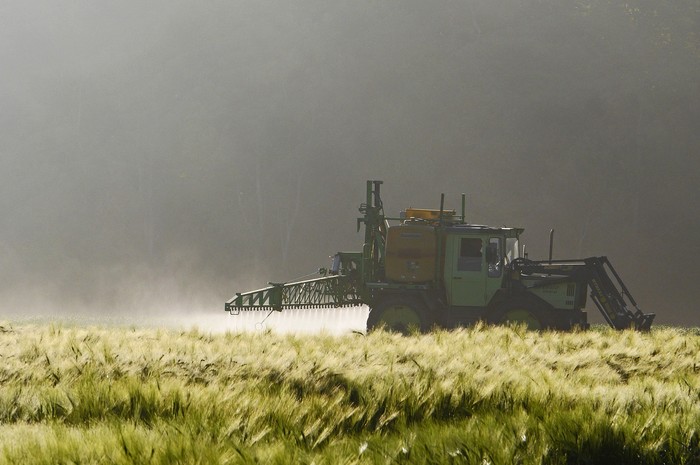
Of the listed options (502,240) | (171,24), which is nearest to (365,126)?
(171,24)

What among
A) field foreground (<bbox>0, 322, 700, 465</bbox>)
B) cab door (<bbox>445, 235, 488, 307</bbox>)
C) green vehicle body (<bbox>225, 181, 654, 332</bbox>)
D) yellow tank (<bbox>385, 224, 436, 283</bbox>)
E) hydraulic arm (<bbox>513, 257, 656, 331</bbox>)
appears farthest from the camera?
hydraulic arm (<bbox>513, 257, 656, 331</bbox>)

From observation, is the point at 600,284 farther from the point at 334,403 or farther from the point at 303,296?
the point at 334,403

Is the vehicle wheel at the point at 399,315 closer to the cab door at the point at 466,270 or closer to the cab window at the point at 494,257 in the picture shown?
the cab door at the point at 466,270

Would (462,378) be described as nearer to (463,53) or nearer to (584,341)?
(584,341)

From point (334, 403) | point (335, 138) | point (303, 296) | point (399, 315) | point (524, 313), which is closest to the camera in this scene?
point (334, 403)

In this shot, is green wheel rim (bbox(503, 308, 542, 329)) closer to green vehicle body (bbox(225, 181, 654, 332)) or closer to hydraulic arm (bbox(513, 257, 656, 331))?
green vehicle body (bbox(225, 181, 654, 332))

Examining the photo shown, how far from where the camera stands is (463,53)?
3142 inches

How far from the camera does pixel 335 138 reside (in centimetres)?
7869

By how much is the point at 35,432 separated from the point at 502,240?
13.4m

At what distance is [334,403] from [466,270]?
→ 11.9 m

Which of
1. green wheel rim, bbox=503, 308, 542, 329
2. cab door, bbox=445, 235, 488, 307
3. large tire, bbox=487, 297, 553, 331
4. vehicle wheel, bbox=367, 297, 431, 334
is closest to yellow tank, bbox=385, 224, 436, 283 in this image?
cab door, bbox=445, 235, 488, 307

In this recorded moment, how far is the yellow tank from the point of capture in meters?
17.2

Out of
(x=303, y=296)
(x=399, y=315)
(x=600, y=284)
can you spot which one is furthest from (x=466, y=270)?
(x=303, y=296)

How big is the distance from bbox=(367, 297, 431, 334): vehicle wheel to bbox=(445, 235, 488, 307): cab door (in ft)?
2.17
